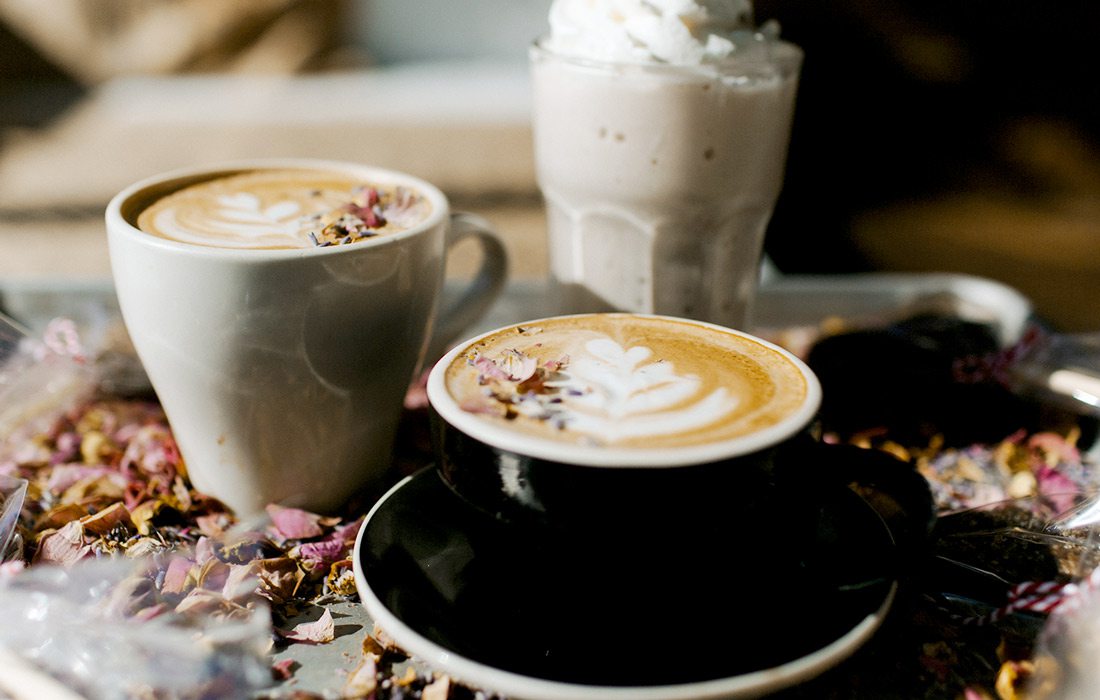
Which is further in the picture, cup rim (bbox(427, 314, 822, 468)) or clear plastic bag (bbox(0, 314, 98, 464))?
clear plastic bag (bbox(0, 314, 98, 464))

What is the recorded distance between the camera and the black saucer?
18.6 inches

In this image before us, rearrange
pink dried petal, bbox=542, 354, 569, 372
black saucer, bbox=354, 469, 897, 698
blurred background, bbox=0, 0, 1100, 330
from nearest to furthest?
black saucer, bbox=354, 469, 897, 698 → pink dried petal, bbox=542, 354, 569, 372 → blurred background, bbox=0, 0, 1100, 330

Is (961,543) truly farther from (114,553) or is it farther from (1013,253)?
(1013,253)

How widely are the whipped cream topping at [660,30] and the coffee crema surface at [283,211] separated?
195mm

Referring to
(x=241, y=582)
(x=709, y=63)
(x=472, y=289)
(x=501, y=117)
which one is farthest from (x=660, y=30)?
(x=501, y=117)

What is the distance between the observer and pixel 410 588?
54 cm

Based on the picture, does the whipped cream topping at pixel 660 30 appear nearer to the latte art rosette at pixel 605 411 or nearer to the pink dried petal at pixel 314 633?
the latte art rosette at pixel 605 411

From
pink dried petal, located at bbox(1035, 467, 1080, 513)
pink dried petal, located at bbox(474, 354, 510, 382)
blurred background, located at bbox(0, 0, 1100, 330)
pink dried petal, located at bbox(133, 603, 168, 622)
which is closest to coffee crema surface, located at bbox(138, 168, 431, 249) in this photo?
pink dried petal, located at bbox(474, 354, 510, 382)

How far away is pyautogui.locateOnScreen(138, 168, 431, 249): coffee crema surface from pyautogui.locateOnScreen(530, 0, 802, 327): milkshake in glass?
0.15 m

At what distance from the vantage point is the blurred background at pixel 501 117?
162cm

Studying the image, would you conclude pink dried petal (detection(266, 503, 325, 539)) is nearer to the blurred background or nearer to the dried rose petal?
the dried rose petal

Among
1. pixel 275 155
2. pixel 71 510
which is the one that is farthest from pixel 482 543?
pixel 275 155

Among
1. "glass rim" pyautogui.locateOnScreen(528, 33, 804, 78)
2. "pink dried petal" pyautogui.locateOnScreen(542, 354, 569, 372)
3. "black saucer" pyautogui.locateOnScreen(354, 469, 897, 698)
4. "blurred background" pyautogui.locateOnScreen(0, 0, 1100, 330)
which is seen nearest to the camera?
"black saucer" pyautogui.locateOnScreen(354, 469, 897, 698)

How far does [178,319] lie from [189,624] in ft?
0.63
